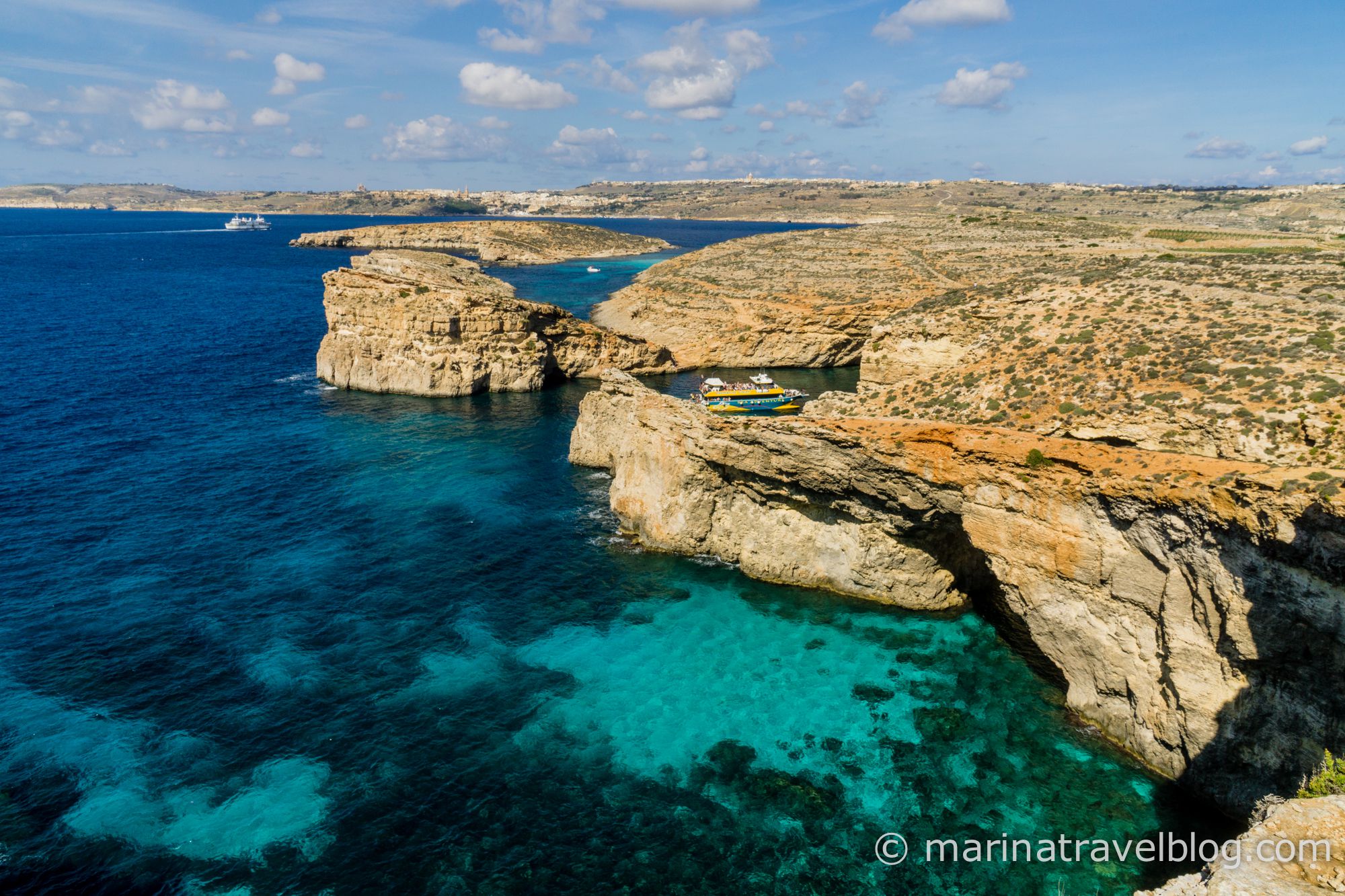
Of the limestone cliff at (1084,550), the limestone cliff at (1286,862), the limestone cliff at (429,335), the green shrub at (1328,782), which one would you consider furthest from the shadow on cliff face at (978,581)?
the limestone cliff at (429,335)

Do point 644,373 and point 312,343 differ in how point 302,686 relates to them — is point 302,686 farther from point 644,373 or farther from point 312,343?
point 312,343

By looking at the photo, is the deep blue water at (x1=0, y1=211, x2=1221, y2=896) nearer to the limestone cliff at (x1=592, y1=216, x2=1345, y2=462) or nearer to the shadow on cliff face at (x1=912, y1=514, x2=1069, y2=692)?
the shadow on cliff face at (x1=912, y1=514, x2=1069, y2=692)

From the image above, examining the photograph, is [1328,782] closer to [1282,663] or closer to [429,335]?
[1282,663]

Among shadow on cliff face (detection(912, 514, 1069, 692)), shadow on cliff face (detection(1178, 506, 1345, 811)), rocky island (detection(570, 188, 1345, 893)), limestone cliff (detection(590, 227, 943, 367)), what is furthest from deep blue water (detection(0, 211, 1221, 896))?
limestone cliff (detection(590, 227, 943, 367))

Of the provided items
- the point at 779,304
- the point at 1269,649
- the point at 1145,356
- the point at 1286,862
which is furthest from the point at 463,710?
the point at 779,304

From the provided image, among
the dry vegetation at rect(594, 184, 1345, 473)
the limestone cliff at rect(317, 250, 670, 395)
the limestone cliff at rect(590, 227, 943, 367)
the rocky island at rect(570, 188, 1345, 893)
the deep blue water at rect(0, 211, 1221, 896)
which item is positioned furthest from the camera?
the limestone cliff at rect(590, 227, 943, 367)

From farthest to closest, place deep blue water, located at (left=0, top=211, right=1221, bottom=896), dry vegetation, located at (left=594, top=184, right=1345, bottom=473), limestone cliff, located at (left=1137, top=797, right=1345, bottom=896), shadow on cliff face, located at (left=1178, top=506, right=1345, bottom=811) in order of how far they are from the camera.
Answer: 1. dry vegetation, located at (left=594, top=184, right=1345, bottom=473)
2. deep blue water, located at (left=0, top=211, right=1221, bottom=896)
3. shadow on cliff face, located at (left=1178, top=506, right=1345, bottom=811)
4. limestone cliff, located at (left=1137, top=797, right=1345, bottom=896)
